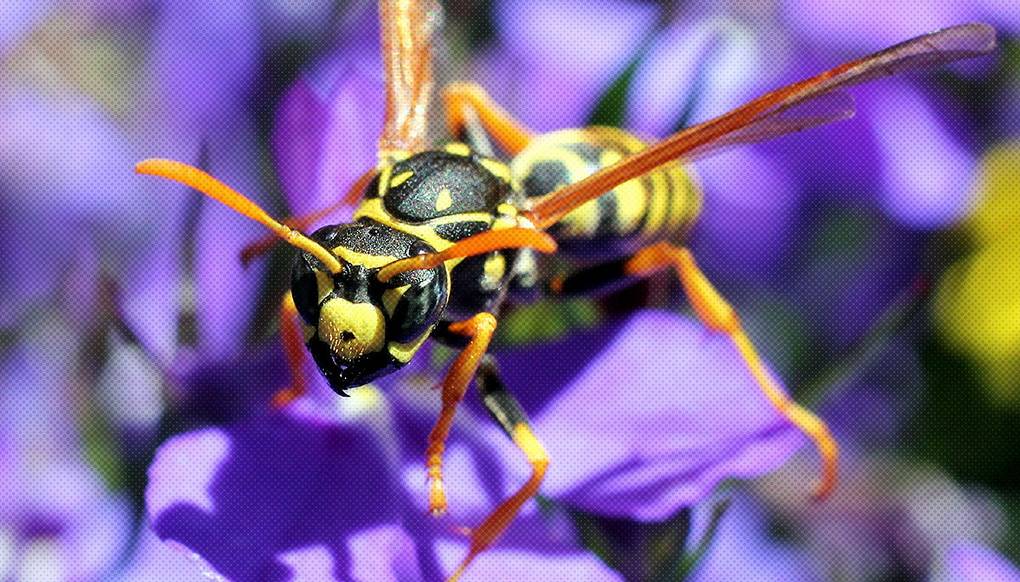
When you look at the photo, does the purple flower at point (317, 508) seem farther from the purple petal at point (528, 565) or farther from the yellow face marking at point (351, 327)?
the yellow face marking at point (351, 327)

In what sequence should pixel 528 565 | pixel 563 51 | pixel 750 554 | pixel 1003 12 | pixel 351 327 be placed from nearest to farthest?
pixel 351 327, pixel 528 565, pixel 750 554, pixel 563 51, pixel 1003 12

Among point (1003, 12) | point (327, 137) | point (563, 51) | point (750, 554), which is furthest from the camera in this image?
point (1003, 12)

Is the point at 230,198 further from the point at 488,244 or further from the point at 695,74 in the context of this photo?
the point at 695,74

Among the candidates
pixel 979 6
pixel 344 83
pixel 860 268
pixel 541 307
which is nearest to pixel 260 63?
pixel 344 83

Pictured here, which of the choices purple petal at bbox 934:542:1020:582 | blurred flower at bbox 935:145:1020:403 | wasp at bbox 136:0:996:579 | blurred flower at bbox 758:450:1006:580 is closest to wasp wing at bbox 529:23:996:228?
wasp at bbox 136:0:996:579

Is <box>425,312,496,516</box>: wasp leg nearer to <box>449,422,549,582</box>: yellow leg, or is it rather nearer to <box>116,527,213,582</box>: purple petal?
<box>449,422,549,582</box>: yellow leg

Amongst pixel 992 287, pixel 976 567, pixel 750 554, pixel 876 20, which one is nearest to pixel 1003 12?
pixel 876 20

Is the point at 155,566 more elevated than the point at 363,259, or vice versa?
the point at 363,259
